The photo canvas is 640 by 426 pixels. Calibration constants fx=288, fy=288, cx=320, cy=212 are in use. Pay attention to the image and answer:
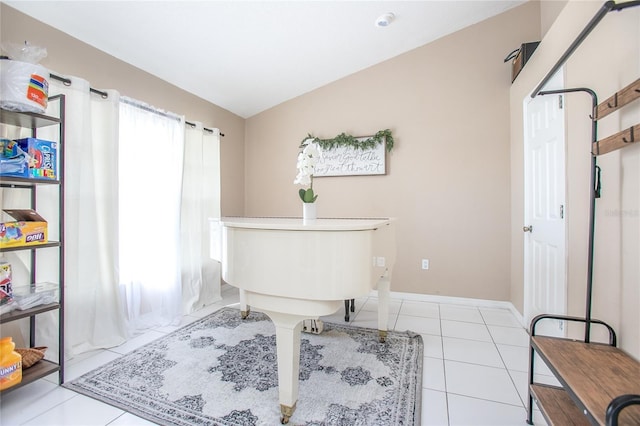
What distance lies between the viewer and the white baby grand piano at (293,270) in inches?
47.6

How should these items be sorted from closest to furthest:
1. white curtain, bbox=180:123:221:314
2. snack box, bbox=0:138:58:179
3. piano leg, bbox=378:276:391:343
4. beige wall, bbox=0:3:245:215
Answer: snack box, bbox=0:138:58:179 < beige wall, bbox=0:3:245:215 < piano leg, bbox=378:276:391:343 < white curtain, bbox=180:123:221:314

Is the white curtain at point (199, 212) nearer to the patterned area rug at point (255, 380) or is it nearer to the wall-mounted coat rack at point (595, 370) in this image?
the patterned area rug at point (255, 380)

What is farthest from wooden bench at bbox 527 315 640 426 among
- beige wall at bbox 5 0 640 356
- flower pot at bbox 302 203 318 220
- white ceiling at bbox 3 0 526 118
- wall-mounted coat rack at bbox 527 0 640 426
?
white ceiling at bbox 3 0 526 118

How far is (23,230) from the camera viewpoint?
1631mm

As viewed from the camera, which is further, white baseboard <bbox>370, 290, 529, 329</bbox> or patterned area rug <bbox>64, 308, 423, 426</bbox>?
white baseboard <bbox>370, 290, 529, 329</bbox>

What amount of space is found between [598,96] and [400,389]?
1.88 metres

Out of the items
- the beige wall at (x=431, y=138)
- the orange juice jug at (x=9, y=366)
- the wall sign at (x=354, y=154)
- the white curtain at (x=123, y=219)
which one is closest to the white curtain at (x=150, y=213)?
the white curtain at (x=123, y=219)

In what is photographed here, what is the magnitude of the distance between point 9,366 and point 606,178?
3083mm

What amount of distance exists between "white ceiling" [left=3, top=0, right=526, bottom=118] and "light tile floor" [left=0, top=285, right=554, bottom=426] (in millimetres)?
2358

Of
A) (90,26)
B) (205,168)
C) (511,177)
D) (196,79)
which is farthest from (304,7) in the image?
(511,177)

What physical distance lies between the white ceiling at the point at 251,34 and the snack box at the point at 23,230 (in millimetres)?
1319

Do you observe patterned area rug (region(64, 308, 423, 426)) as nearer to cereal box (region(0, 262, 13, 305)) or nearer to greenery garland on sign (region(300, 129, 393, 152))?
cereal box (region(0, 262, 13, 305))

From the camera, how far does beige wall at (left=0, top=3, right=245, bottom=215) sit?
1871mm

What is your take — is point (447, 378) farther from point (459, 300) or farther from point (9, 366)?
point (9, 366)
